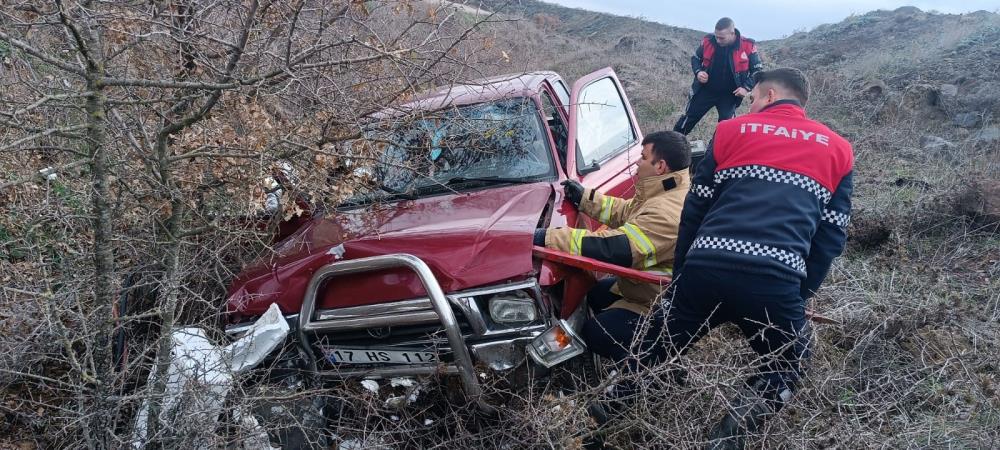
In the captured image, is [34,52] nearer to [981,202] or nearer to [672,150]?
[672,150]

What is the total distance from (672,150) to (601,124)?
126 cm

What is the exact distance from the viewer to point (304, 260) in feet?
9.71

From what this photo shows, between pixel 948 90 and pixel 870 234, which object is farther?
pixel 948 90

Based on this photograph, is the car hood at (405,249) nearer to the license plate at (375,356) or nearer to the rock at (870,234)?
the license plate at (375,356)

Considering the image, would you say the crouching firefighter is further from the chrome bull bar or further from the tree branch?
the tree branch

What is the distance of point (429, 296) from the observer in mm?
2611

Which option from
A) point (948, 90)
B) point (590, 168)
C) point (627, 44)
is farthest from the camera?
point (627, 44)

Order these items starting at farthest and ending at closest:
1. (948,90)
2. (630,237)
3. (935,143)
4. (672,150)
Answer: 1. (948,90)
2. (935,143)
3. (672,150)
4. (630,237)

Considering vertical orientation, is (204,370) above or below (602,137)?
below

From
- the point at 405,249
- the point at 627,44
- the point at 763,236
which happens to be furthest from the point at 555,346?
the point at 627,44

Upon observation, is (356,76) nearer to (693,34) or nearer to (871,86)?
(871,86)

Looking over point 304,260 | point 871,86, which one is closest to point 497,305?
point 304,260

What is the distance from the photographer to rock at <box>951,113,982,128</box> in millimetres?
9103

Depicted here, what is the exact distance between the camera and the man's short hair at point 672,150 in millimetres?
3225
